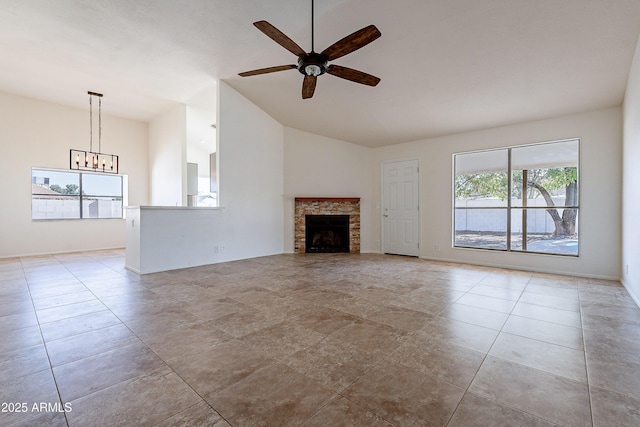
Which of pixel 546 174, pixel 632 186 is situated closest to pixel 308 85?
pixel 632 186

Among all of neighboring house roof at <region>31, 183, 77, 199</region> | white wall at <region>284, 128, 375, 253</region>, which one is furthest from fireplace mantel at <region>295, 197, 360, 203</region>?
neighboring house roof at <region>31, 183, 77, 199</region>

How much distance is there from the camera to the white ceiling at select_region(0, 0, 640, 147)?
3061 mm

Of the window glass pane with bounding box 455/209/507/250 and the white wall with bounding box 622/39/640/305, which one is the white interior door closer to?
the window glass pane with bounding box 455/209/507/250

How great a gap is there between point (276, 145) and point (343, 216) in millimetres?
2329

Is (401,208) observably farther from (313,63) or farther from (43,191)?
(43,191)

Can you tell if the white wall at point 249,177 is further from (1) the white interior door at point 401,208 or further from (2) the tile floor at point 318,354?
(1) the white interior door at point 401,208

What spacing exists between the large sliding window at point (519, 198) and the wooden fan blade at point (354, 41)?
4184mm

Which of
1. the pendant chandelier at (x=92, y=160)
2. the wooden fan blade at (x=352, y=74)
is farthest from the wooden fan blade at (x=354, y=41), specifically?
the pendant chandelier at (x=92, y=160)

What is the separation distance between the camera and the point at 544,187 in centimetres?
530

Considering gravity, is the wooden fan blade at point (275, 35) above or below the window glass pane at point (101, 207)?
above

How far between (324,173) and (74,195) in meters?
6.35

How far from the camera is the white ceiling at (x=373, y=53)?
3.06 m

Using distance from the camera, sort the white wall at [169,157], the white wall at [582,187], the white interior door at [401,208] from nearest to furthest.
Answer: the white wall at [582,187] < the white interior door at [401,208] < the white wall at [169,157]

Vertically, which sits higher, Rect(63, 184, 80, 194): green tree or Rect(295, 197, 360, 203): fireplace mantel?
Rect(63, 184, 80, 194): green tree
